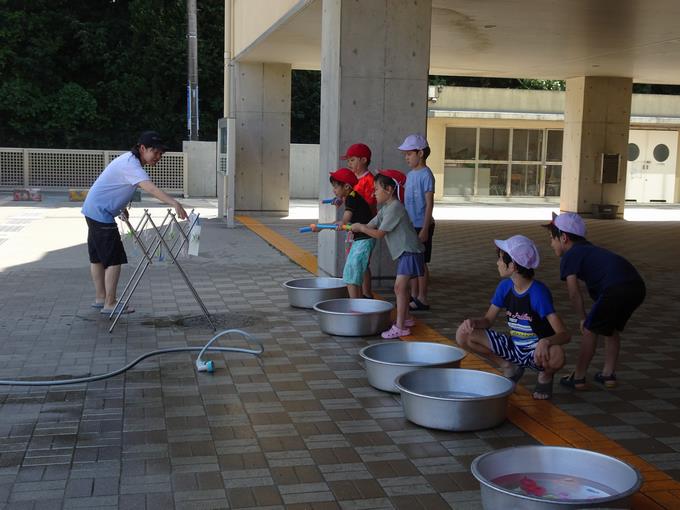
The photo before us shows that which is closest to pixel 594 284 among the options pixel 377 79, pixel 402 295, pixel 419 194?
pixel 402 295

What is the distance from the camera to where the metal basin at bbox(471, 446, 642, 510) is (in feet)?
12.5

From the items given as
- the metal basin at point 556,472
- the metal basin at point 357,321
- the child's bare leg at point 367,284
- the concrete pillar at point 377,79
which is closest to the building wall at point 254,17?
the concrete pillar at point 377,79

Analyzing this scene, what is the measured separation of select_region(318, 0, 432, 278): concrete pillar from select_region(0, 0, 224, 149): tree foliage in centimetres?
2534

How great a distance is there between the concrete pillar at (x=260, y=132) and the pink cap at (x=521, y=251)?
553 inches

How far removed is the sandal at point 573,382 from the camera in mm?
5781

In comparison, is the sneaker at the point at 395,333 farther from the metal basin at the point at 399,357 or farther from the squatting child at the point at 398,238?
the metal basin at the point at 399,357

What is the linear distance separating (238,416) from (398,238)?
2.53m

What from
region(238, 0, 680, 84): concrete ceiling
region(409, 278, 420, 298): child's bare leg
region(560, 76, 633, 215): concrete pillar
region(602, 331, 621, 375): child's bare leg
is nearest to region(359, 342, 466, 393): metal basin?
region(602, 331, 621, 375): child's bare leg

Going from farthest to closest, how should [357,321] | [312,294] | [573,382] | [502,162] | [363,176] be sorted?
[502,162]
[312,294]
[363,176]
[357,321]
[573,382]

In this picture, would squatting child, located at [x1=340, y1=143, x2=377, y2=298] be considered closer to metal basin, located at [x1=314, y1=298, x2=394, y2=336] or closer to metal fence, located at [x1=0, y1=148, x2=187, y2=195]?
metal basin, located at [x1=314, y1=298, x2=394, y2=336]

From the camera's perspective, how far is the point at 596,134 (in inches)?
853

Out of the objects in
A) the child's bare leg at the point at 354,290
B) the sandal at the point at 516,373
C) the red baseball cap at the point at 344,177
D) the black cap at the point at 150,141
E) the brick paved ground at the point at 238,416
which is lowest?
the brick paved ground at the point at 238,416

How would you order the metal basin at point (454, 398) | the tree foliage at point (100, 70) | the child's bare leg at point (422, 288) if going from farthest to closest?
1. the tree foliage at point (100, 70)
2. the child's bare leg at point (422, 288)
3. the metal basin at point (454, 398)

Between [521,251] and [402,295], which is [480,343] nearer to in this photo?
[521,251]
